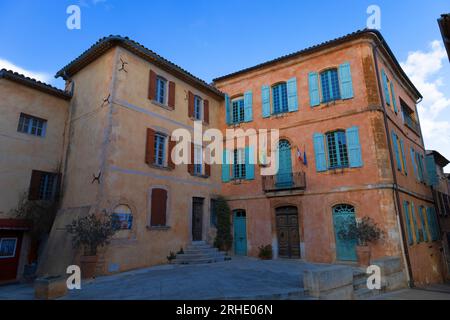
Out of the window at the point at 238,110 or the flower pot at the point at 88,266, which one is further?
the window at the point at 238,110

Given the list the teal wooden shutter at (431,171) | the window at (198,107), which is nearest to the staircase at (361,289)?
the window at (198,107)

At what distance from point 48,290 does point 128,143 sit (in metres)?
5.58

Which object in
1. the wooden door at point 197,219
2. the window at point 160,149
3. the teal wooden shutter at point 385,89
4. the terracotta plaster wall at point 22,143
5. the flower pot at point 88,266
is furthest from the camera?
the wooden door at point 197,219

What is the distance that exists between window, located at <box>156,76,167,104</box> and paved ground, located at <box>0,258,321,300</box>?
274 inches

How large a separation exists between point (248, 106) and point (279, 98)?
5.45 ft

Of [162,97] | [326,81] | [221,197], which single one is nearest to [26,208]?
[162,97]

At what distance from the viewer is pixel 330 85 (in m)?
12.9

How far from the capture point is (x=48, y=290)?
6.53 meters

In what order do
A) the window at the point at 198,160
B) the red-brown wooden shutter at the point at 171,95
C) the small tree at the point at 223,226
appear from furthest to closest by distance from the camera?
1. the window at the point at 198,160
2. the small tree at the point at 223,226
3. the red-brown wooden shutter at the point at 171,95

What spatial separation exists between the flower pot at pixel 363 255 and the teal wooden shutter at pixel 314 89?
6235 millimetres

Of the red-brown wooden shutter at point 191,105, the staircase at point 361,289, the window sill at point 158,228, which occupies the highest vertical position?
the red-brown wooden shutter at point 191,105

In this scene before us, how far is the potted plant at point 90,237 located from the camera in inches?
342

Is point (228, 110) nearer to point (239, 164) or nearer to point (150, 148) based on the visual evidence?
point (239, 164)

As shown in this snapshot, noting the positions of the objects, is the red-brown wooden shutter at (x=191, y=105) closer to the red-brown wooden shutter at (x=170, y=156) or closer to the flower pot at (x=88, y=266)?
the red-brown wooden shutter at (x=170, y=156)
